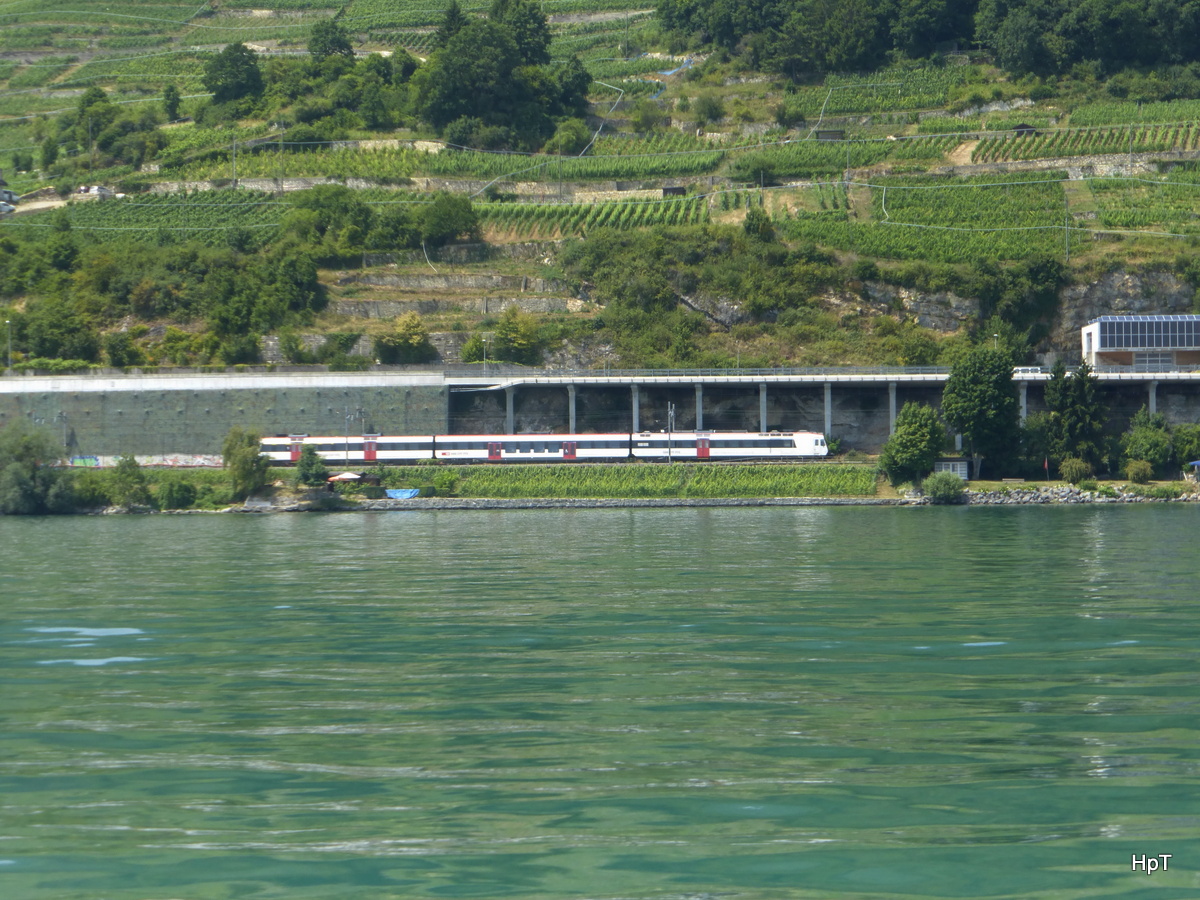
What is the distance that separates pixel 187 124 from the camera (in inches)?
4146

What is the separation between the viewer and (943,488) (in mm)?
59281

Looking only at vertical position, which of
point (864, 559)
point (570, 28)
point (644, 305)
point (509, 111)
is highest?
point (570, 28)

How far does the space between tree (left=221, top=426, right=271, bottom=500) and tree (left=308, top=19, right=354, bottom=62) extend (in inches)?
2131

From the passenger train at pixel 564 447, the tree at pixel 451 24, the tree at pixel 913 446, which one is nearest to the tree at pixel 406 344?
the passenger train at pixel 564 447

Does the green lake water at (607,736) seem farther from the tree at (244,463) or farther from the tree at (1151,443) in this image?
the tree at (1151,443)

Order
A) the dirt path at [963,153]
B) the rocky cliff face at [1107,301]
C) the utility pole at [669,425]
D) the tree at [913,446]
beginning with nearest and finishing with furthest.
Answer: the tree at [913,446], the utility pole at [669,425], the rocky cliff face at [1107,301], the dirt path at [963,153]

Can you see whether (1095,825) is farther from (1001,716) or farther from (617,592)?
(617,592)

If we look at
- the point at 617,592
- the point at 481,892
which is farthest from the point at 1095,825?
the point at 617,592

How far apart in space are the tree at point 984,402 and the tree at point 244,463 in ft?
104

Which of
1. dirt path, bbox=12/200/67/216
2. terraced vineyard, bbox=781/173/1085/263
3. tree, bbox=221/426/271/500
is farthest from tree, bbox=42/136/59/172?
terraced vineyard, bbox=781/173/1085/263

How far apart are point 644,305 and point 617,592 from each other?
50353 mm

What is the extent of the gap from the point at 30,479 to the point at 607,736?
53182mm

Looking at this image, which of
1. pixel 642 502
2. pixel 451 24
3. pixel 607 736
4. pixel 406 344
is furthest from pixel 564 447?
pixel 607 736

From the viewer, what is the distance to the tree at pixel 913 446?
61250mm
